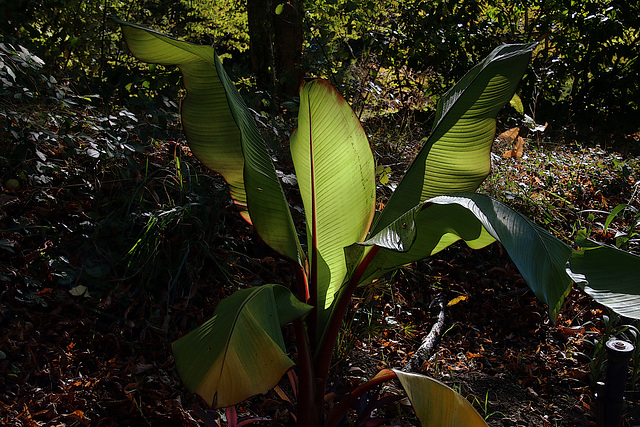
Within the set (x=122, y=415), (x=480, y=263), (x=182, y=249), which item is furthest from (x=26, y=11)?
(x=480, y=263)

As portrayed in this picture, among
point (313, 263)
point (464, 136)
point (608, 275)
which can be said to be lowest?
point (313, 263)

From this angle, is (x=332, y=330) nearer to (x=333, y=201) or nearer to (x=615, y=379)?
(x=333, y=201)

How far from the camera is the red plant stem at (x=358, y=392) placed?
1.54m

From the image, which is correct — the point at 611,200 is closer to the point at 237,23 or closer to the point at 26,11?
the point at 237,23

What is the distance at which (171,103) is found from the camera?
10.00ft

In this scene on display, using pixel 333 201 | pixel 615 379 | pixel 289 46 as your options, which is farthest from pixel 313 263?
pixel 289 46

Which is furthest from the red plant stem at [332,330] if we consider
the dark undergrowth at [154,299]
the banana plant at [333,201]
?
the dark undergrowth at [154,299]

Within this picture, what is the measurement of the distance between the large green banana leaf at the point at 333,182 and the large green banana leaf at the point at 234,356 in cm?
45

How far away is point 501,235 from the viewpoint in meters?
1.19

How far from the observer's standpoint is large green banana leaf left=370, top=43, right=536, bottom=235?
1732 mm

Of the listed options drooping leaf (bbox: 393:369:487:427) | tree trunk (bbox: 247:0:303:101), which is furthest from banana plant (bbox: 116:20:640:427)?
tree trunk (bbox: 247:0:303:101)

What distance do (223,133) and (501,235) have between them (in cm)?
99

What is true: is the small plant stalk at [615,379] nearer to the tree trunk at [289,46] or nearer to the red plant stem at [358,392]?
the red plant stem at [358,392]

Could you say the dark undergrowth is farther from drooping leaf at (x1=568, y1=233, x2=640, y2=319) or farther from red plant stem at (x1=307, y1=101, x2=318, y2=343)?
drooping leaf at (x1=568, y1=233, x2=640, y2=319)
